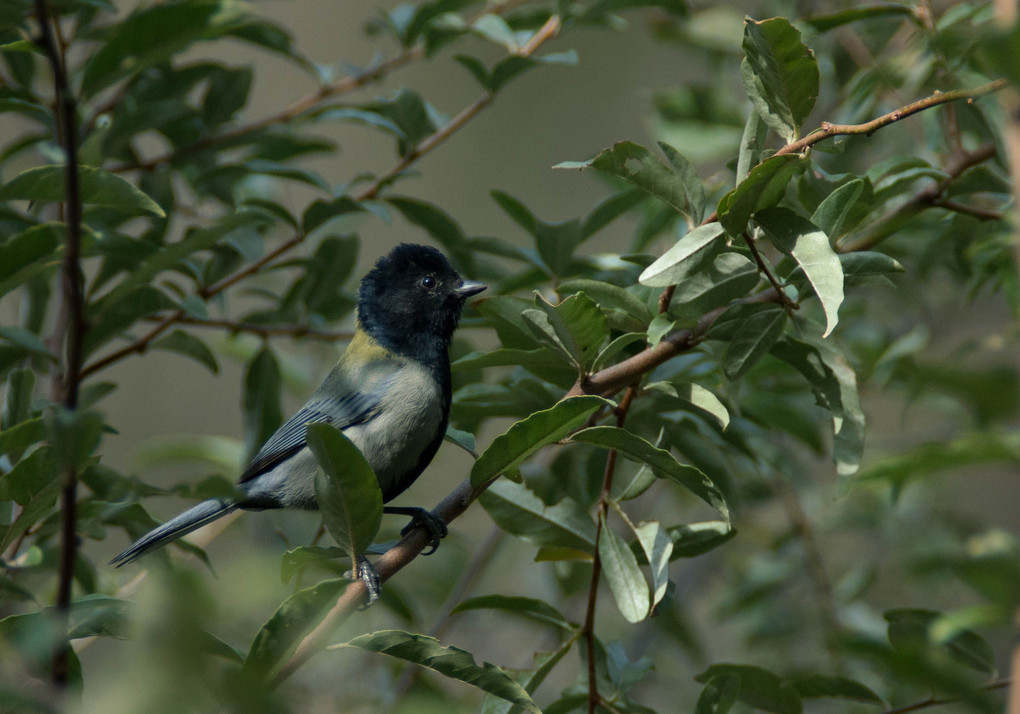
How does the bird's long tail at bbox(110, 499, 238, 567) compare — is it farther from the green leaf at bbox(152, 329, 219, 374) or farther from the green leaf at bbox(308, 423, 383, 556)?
the green leaf at bbox(308, 423, 383, 556)

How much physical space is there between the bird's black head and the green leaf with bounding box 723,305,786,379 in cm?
131

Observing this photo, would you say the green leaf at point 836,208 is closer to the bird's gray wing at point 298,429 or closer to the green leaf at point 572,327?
the green leaf at point 572,327

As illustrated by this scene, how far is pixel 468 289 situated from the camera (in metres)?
2.92

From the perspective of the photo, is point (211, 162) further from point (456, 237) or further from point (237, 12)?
point (237, 12)

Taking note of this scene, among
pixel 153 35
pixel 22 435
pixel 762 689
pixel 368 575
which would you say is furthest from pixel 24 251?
pixel 762 689

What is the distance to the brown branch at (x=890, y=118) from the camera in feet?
4.09

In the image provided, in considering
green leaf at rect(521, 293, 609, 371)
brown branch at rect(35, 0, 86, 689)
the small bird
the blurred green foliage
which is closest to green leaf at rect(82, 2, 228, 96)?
the blurred green foliage

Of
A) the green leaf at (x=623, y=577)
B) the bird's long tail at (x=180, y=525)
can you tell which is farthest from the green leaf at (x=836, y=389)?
the bird's long tail at (x=180, y=525)

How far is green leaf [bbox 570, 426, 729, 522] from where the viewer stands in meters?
1.47

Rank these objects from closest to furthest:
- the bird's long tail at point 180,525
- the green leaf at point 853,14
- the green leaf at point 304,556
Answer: the green leaf at point 304,556 < the green leaf at point 853,14 < the bird's long tail at point 180,525

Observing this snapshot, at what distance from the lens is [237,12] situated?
1.21m

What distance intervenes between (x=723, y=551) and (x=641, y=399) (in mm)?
2119

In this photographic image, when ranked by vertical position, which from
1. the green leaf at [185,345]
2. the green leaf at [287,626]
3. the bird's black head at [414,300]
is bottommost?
the bird's black head at [414,300]

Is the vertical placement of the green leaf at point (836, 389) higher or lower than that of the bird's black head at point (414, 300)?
higher
